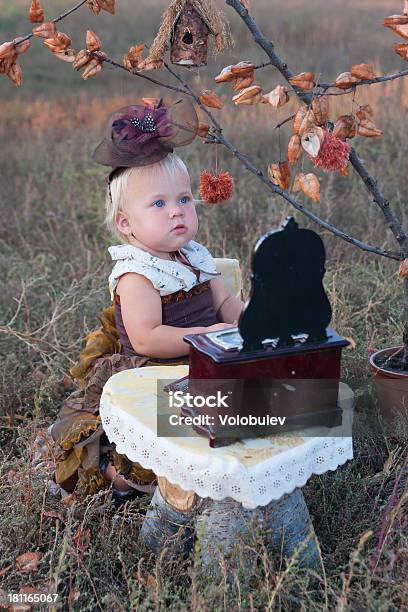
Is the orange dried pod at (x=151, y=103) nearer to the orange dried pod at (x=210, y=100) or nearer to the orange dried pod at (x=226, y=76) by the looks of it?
the orange dried pod at (x=210, y=100)

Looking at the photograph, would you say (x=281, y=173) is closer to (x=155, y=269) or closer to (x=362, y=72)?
(x=362, y=72)

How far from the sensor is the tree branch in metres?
Result: 2.65

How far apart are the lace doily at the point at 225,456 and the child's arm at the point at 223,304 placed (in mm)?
753

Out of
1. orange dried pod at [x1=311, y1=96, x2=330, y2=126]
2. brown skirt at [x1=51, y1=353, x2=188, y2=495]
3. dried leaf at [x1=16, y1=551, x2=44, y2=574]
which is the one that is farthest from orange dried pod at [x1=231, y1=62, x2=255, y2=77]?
dried leaf at [x1=16, y1=551, x2=44, y2=574]

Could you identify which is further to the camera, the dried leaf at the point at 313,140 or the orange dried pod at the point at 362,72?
the orange dried pod at the point at 362,72

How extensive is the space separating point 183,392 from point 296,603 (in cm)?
69

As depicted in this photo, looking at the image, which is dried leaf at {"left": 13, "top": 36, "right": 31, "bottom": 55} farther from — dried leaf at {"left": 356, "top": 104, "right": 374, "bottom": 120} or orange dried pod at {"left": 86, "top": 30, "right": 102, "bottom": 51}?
dried leaf at {"left": 356, "top": 104, "right": 374, "bottom": 120}

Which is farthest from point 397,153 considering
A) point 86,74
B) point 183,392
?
point 183,392

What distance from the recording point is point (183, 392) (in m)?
2.39

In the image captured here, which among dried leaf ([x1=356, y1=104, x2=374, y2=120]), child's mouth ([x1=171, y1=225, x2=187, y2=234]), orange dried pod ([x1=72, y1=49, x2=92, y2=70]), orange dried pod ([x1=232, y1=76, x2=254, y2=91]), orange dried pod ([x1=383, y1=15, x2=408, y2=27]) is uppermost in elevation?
orange dried pod ([x1=383, y1=15, x2=408, y2=27])

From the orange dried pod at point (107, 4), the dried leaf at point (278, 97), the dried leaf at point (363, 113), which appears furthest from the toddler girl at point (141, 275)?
the dried leaf at point (363, 113)

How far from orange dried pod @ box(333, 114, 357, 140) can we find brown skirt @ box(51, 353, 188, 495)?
0.95 metres

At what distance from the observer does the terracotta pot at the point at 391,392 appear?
298 cm

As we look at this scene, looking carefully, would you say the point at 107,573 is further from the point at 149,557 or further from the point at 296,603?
the point at 296,603
